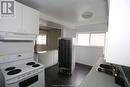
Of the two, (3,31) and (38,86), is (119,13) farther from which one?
(38,86)

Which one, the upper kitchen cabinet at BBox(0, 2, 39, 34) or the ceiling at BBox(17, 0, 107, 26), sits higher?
the ceiling at BBox(17, 0, 107, 26)

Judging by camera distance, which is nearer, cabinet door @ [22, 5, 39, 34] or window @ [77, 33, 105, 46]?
cabinet door @ [22, 5, 39, 34]

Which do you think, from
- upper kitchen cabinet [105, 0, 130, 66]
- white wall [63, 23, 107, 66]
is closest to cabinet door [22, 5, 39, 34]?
upper kitchen cabinet [105, 0, 130, 66]

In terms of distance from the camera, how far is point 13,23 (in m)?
1.50

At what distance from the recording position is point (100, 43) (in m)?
4.05

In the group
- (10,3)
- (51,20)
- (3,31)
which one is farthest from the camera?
(51,20)

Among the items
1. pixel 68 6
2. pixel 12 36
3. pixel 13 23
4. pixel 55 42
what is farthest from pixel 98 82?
pixel 55 42

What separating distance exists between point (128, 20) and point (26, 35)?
1.78m

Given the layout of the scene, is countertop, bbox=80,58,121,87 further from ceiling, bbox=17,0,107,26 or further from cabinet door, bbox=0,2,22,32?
ceiling, bbox=17,0,107,26

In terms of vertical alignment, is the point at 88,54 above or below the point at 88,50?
below

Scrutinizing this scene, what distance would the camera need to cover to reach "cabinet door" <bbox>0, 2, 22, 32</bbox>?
4.59ft

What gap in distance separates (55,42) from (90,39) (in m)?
1.93

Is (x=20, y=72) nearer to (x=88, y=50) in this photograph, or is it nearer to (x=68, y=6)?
(x=68, y=6)

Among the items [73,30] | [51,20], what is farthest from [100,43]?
[51,20]
